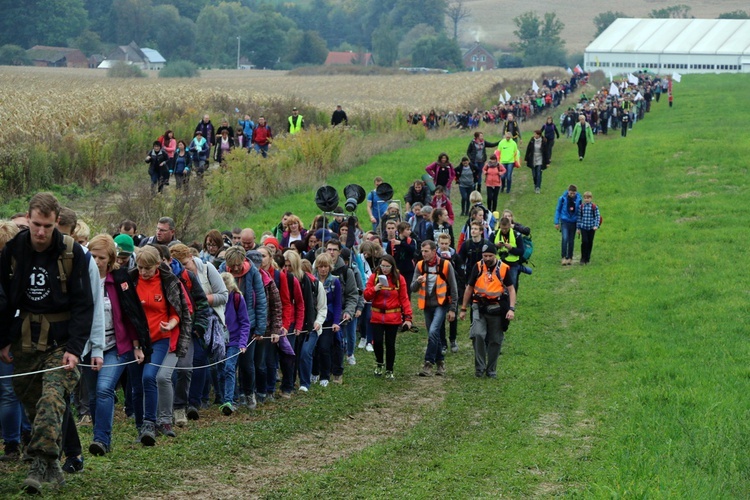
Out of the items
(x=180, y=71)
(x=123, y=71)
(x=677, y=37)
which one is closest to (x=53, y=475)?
(x=123, y=71)

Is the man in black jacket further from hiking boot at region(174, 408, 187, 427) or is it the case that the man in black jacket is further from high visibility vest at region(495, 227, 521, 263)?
high visibility vest at region(495, 227, 521, 263)

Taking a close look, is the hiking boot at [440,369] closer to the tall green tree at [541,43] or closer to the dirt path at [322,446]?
the dirt path at [322,446]

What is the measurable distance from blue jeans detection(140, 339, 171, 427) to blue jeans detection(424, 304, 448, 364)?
16.3 feet

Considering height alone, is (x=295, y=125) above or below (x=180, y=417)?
above

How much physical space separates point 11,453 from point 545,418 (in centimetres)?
586

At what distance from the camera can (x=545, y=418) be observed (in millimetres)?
11758

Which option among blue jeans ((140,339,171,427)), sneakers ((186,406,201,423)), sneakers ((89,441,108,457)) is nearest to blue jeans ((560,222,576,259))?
sneakers ((186,406,201,423))

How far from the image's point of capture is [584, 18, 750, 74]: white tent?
12488cm

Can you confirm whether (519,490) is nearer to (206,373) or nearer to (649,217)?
(206,373)

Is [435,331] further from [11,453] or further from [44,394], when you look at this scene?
[44,394]

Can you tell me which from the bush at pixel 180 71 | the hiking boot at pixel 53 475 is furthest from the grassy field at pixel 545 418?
the bush at pixel 180 71

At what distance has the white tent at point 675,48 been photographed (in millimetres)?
124875

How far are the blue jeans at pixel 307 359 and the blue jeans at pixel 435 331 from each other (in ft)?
5.66

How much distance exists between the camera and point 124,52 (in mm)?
122000
